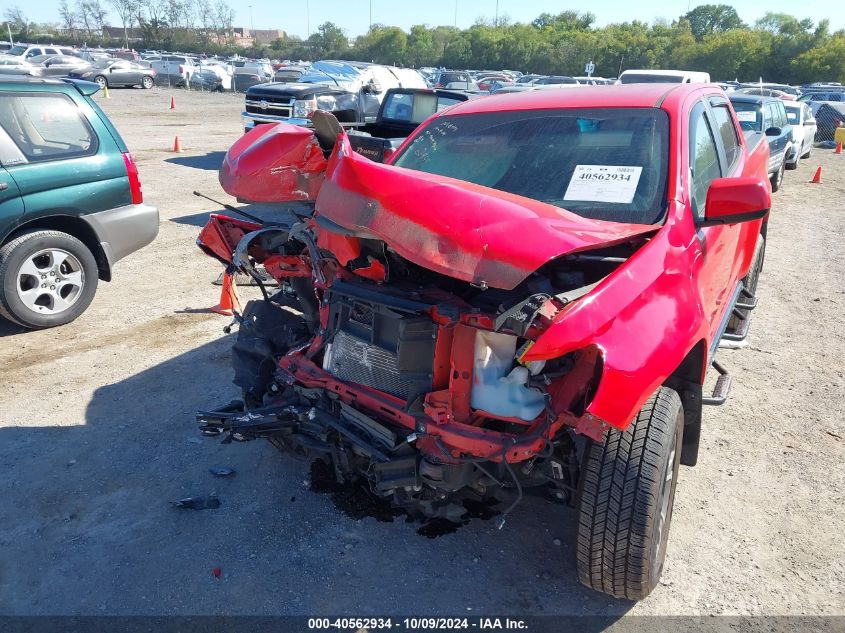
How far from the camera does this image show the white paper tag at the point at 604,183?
3.22m

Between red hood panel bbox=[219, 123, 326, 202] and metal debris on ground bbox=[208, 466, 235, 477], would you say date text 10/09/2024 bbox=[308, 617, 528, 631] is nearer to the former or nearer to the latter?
metal debris on ground bbox=[208, 466, 235, 477]

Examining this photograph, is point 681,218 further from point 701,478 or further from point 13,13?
point 13,13

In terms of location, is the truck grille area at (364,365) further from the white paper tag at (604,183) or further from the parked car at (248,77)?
the parked car at (248,77)

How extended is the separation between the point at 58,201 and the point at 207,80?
37745mm

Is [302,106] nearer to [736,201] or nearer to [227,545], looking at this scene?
[227,545]

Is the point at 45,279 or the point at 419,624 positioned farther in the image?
the point at 45,279

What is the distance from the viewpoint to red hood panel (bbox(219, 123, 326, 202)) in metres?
3.59

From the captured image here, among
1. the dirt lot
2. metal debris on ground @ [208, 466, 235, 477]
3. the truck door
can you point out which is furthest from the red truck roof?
metal debris on ground @ [208, 466, 235, 477]

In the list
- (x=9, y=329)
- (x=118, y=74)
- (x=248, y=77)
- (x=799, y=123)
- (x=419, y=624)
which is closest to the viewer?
(x=419, y=624)

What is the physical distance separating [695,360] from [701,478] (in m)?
1.00

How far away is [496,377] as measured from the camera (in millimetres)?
2670

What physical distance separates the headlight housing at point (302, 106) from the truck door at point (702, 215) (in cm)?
951

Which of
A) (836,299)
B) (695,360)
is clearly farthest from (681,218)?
(836,299)

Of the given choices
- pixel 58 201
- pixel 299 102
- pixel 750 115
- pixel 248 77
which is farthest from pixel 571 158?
pixel 248 77
